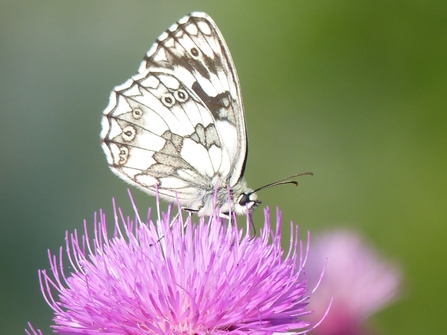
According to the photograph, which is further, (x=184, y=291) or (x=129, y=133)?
(x=129, y=133)

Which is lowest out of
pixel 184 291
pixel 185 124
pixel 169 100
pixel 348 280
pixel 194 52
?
pixel 348 280

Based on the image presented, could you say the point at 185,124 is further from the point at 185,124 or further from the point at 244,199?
the point at 244,199

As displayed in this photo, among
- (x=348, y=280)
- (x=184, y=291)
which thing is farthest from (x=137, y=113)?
(x=348, y=280)

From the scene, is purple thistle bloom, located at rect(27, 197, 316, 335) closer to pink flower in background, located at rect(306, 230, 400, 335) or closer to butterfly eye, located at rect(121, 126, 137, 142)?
butterfly eye, located at rect(121, 126, 137, 142)

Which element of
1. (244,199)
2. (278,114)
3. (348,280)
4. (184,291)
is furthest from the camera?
(278,114)

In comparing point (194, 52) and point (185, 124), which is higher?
point (194, 52)

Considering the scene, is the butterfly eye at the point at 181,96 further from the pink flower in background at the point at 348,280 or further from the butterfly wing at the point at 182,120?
the pink flower in background at the point at 348,280

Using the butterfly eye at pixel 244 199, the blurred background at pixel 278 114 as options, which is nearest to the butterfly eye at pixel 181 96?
the butterfly eye at pixel 244 199
